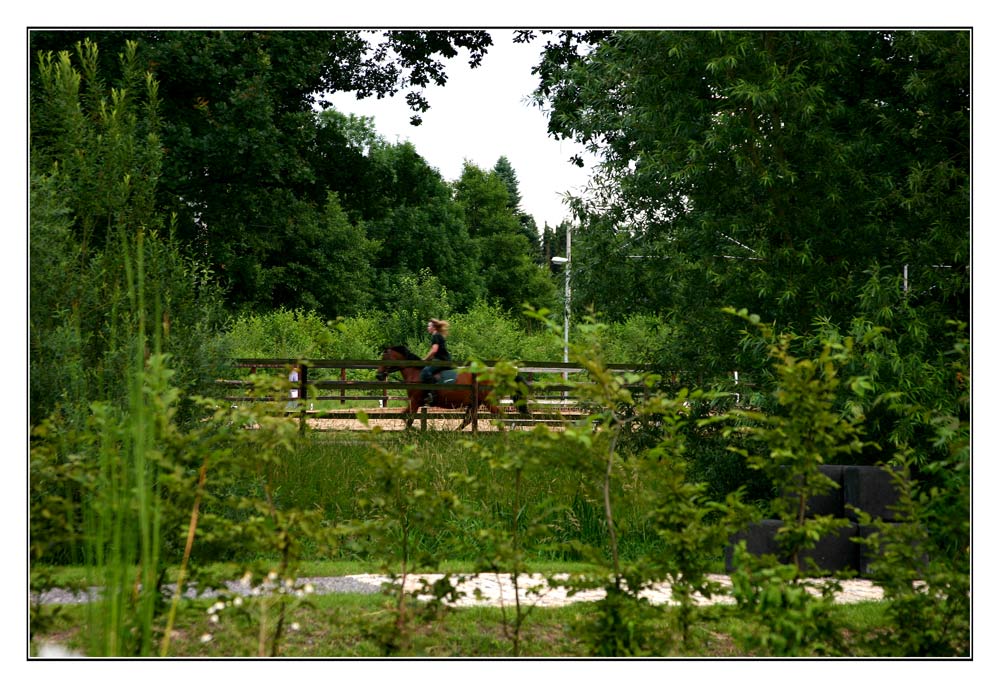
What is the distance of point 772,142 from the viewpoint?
704 centimetres

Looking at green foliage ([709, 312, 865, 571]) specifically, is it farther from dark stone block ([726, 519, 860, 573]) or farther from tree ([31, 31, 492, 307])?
tree ([31, 31, 492, 307])

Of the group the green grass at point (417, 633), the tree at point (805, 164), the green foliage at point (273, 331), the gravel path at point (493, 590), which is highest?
the tree at point (805, 164)

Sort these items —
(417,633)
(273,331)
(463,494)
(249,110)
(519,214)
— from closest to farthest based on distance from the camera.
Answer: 1. (417,633)
2. (463,494)
3. (249,110)
4. (519,214)
5. (273,331)

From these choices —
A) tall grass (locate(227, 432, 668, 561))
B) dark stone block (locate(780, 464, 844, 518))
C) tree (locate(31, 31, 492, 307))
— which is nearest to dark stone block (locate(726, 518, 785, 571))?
dark stone block (locate(780, 464, 844, 518))

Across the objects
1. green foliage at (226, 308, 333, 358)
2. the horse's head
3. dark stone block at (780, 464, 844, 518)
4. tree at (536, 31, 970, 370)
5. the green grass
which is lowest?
the green grass

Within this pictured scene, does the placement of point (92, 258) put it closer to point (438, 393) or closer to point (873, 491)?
point (873, 491)

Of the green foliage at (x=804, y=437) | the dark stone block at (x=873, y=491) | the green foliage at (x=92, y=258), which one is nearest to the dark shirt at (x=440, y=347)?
the green foliage at (x=92, y=258)

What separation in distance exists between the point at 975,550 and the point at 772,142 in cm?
434

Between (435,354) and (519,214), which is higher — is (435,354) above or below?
below

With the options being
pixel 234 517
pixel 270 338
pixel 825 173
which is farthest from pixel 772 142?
pixel 270 338

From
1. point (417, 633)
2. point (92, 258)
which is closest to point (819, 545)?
point (417, 633)

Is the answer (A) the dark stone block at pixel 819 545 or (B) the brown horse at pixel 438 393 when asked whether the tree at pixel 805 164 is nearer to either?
(A) the dark stone block at pixel 819 545

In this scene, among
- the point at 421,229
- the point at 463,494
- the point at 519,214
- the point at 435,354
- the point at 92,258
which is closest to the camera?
the point at 92,258

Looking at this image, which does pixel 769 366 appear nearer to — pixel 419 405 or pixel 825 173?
pixel 825 173
